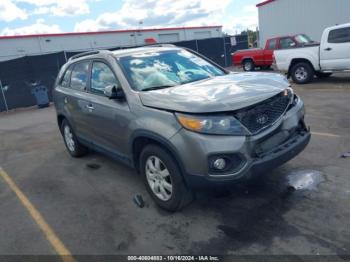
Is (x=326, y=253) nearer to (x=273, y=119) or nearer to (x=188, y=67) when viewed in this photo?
(x=273, y=119)

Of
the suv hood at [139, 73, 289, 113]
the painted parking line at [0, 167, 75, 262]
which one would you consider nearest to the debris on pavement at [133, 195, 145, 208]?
the painted parking line at [0, 167, 75, 262]

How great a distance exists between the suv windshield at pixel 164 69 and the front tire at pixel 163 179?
826mm

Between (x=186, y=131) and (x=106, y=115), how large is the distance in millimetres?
1547

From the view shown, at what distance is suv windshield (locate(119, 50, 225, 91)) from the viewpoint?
3947 millimetres

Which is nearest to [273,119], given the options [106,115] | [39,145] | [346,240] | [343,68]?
[346,240]

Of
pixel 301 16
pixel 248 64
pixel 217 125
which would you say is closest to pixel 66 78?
pixel 217 125

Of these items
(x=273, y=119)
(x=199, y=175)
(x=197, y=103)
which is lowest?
(x=199, y=175)

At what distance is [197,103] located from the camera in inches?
123

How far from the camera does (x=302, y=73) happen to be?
11773 millimetres

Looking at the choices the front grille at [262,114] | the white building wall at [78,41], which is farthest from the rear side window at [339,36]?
the white building wall at [78,41]

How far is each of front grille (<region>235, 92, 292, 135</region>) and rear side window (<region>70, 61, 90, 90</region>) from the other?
9.02 ft

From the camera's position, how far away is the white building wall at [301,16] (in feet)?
64.0

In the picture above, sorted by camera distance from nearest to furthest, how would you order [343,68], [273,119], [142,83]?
[273,119]
[142,83]
[343,68]

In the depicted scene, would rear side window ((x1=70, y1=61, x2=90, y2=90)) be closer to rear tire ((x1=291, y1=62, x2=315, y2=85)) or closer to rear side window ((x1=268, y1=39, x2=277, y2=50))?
rear tire ((x1=291, y1=62, x2=315, y2=85))
